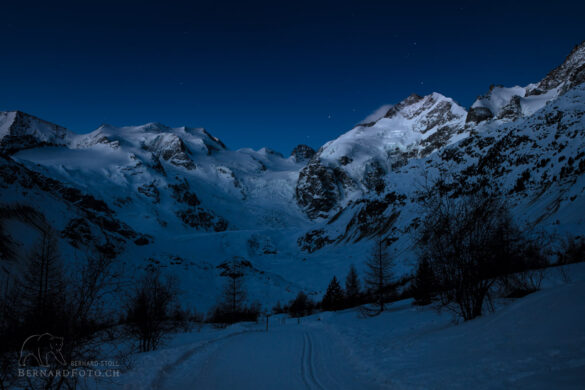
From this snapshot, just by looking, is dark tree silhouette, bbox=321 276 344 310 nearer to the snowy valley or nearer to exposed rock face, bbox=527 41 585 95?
the snowy valley

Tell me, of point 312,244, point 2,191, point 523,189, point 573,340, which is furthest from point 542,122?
point 2,191

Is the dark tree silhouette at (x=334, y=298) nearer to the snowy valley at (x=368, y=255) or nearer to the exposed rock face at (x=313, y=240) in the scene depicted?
the snowy valley at (x=368, y=255)

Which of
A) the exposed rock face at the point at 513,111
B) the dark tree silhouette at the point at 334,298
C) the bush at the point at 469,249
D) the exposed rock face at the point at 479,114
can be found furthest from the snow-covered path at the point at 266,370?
the exposed rock face at the point at 479,114

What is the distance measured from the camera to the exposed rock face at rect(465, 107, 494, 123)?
556 ft

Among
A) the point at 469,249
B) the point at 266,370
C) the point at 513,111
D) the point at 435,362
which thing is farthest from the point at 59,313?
the point at 513,111

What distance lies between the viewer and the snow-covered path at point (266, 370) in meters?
7.84

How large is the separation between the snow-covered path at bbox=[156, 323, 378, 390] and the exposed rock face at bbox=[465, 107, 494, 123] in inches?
7706

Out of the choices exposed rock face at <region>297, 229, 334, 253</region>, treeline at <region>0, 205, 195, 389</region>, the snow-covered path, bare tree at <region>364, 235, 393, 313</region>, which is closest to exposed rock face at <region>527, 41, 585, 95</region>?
exposed rock face at <region>297, 229, 334, 253</region>

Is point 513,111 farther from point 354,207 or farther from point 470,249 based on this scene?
point 470,249

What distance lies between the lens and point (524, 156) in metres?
78.6

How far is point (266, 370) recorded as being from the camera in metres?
9.30

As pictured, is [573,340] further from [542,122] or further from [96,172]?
[96,172]

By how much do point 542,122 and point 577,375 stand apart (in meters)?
106

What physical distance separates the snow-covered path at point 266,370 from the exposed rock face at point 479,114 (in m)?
196
